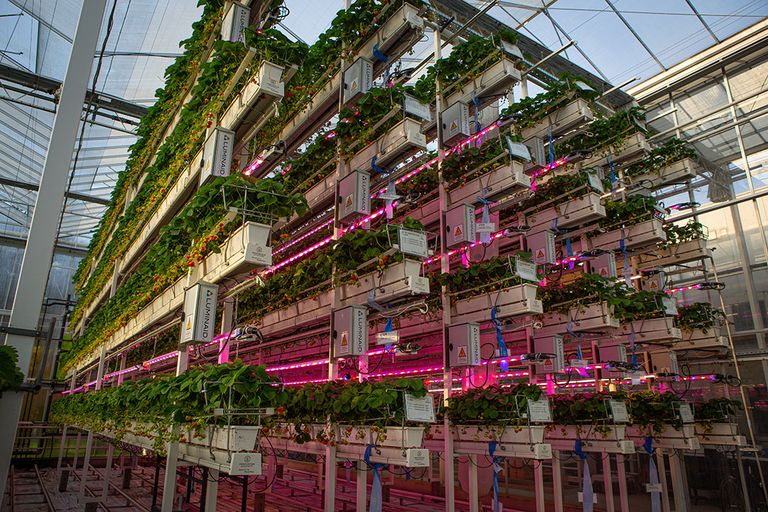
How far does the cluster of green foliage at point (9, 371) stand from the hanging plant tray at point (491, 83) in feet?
18.2

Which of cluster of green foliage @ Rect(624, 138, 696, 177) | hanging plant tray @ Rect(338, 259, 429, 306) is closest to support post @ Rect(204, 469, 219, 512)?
hanging plant tray @ Rect(338, 259, 429, 306)

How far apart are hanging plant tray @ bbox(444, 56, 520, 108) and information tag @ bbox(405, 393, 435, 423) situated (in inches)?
156

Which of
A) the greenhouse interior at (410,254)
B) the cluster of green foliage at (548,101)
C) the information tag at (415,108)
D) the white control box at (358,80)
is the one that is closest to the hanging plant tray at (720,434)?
the greenhouse interior at (410,254)

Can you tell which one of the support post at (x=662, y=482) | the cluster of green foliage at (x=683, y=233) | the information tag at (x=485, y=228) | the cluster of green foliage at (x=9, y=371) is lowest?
the support post at (x=662, y=482)

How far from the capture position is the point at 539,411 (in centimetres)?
513

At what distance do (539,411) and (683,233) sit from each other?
16.9ft

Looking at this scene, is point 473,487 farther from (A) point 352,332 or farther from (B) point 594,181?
(B) point 594,181

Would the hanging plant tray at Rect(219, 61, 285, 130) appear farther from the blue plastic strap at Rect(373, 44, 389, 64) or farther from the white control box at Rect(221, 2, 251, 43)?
the blue plastic strap at Rect(373, 44, 389, 64)

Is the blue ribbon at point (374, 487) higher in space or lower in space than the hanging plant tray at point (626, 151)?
lower

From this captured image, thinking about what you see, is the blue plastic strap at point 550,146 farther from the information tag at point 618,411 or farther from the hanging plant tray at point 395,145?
the information tag at point 618,411

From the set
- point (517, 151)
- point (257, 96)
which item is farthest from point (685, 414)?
point (257, 96)

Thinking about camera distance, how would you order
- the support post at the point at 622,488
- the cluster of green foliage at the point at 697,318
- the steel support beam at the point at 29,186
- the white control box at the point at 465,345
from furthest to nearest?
1. the steel support beam at the point at 29,186
2. the cluster of green foliage at the point at 697,318
3. the support post at the point at 622,488
4. the white control box at the point at 465,345

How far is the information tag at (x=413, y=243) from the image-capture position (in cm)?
474

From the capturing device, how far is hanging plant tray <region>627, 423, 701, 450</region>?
665 cm
